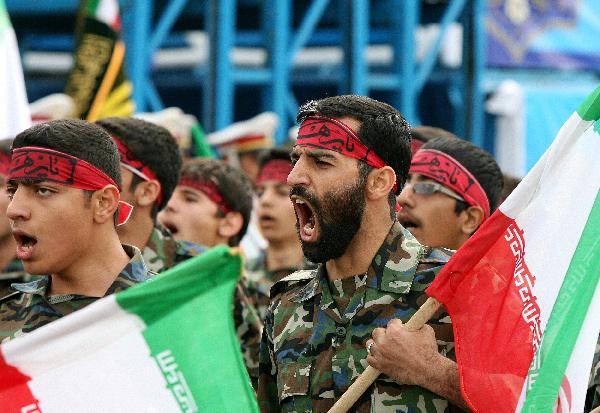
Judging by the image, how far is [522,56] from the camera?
75.8 ft

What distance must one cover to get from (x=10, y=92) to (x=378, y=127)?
4.44 meters

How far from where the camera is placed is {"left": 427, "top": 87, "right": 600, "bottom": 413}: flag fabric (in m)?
4.42

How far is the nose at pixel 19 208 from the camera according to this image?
15.4ft

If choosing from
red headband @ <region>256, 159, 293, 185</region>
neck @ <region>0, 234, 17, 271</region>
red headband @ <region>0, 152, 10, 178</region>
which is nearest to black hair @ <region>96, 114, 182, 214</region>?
red headband @ <region>0, 152, 10, 178</region>

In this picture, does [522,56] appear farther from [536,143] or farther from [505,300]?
[505,300]

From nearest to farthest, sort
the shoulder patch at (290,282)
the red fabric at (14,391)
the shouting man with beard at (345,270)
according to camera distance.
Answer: the red fabric at (14,391), the shouting man with beard at (345,270), the shoulder patch at (290,282)

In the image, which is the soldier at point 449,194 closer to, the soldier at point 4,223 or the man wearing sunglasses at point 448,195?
the man wearing sunglasses at point 448,195

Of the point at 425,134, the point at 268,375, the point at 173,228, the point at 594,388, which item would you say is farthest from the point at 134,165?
the point at 594,388

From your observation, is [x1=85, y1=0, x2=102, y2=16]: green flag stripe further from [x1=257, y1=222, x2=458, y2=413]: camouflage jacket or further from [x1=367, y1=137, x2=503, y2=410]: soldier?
[x1=257, y1=222, x2=458, y2=413]: camouflage jacket

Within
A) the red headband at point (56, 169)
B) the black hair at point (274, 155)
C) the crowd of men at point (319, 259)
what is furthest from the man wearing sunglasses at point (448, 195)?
the black hair at point (274, 155)

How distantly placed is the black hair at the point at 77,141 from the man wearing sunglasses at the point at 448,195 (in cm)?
186

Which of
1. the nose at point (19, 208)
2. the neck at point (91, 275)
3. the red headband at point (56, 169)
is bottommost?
the neck at point (91, 275)

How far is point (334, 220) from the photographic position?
15.5ft

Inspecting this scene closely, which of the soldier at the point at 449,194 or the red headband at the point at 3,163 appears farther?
the red headband at the point at 3,163
